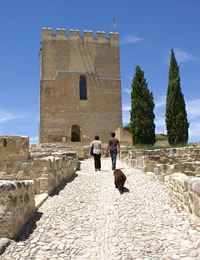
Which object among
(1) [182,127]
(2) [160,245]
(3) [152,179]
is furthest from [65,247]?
(1) [182,127]

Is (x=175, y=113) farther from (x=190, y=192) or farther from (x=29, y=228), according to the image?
(x=29, y=228)

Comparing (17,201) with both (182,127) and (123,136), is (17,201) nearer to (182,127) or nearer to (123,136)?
(182,127)

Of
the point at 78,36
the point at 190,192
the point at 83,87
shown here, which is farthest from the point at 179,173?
the point at 78,36

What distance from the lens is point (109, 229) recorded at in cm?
429

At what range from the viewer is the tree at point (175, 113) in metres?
20.9

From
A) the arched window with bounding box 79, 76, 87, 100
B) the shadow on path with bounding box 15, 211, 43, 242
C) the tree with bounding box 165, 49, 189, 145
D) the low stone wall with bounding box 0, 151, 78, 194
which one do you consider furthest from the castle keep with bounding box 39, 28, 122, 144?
the shadow on path with bounding box 15, 211, 43, 242

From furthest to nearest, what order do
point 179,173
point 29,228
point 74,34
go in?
1. point 74,34
2. point 179,173
3. point 29,228

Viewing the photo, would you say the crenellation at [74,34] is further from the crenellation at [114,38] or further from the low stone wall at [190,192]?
the low stone wall at [190,192]

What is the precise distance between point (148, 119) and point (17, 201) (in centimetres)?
1942

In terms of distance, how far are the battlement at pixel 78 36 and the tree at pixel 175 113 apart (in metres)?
8.94

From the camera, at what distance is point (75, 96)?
26.9m

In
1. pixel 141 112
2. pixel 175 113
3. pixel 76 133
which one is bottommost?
pixel 76 133

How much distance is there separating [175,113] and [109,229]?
18140mm

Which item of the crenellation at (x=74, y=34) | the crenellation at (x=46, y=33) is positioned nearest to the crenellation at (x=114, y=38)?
the crenellation at (x=74, y=34)
